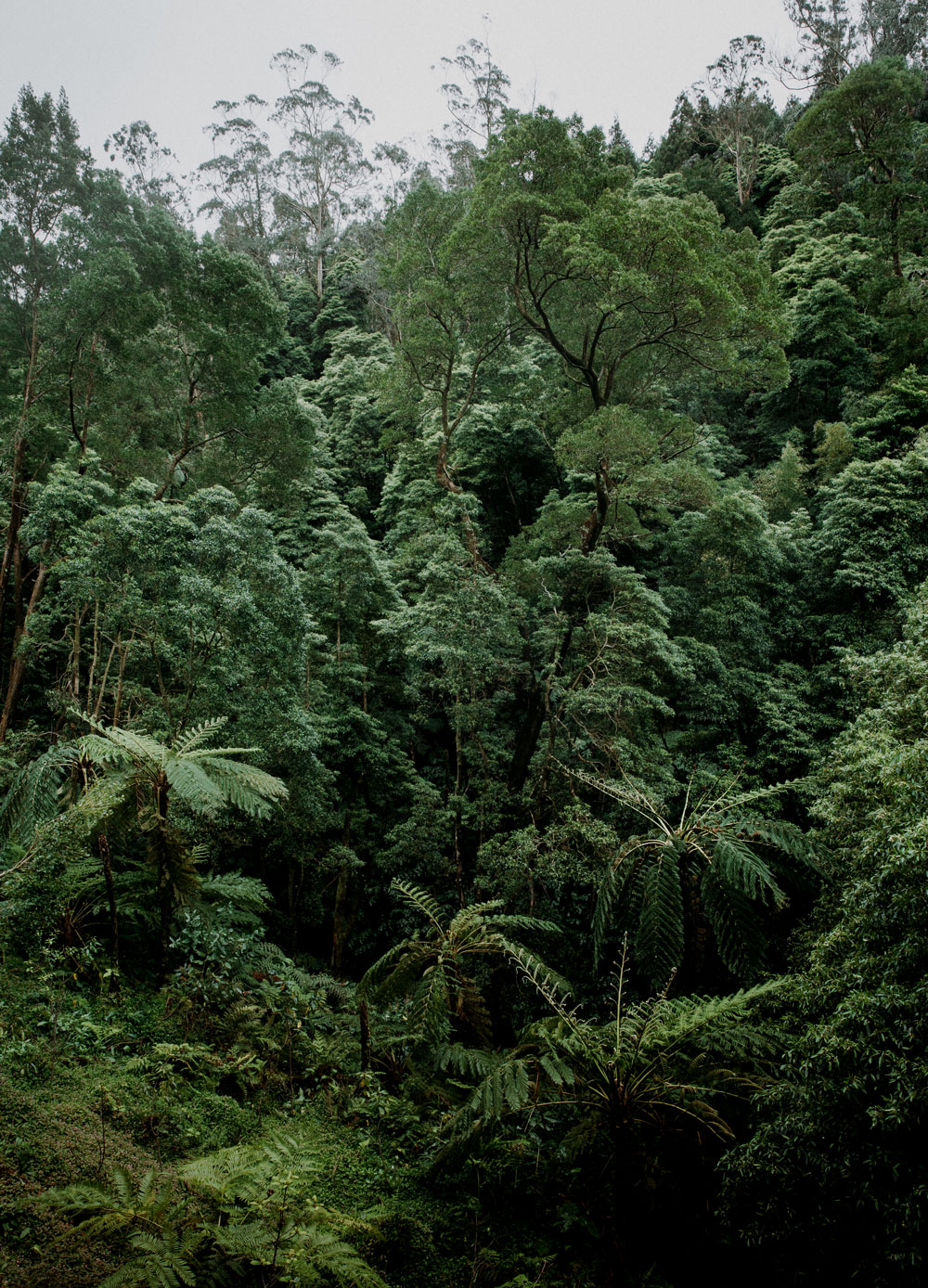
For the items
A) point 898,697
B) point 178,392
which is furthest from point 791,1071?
point 178,392

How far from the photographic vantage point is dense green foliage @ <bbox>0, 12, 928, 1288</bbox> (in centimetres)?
312

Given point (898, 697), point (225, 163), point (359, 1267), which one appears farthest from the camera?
point (225, 163)

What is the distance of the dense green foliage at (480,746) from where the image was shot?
3125mm

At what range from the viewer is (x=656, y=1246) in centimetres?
345

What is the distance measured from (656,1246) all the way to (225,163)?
43.7 metres

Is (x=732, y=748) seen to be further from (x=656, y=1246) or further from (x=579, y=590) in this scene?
(x=656, y=1246)

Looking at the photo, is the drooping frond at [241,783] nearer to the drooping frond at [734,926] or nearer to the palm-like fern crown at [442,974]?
the palm-like fern crown at [442,974]

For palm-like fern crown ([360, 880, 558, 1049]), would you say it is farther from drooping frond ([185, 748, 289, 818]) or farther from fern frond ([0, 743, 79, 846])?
fern frond ([0, 743, 79, 846])

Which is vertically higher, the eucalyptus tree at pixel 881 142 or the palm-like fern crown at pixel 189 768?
the eucalyptus tree at pixel 881 142

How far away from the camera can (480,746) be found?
9625mm

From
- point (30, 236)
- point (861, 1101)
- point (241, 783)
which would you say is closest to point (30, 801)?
point (241, 783)

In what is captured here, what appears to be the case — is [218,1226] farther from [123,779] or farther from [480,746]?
[480,746]

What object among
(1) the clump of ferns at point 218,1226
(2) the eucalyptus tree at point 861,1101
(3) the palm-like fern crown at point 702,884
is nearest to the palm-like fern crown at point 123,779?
(1) the clump of ferns at point 218,1226

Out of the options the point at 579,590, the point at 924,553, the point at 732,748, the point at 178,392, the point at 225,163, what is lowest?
the point at 732,748
